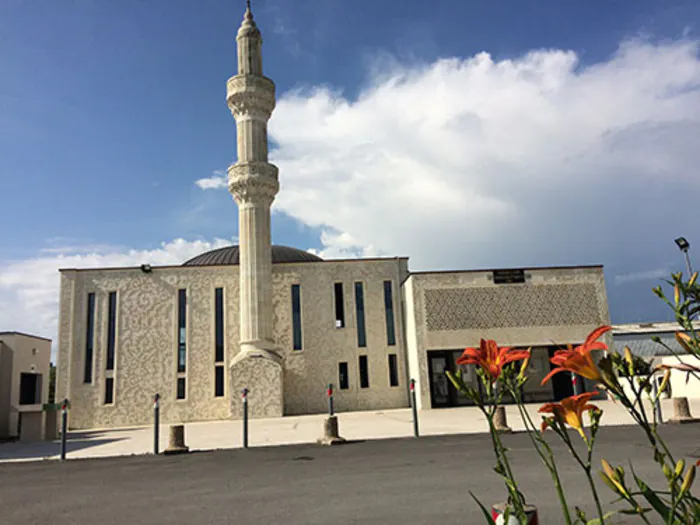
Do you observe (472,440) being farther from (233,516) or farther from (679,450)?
(233,516)

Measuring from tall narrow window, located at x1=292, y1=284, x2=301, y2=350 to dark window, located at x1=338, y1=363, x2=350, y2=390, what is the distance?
2309 millimetres

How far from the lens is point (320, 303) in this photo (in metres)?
28.0

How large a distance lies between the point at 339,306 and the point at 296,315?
2230mm

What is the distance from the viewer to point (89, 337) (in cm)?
2719

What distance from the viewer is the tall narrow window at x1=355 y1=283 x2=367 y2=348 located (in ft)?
91.4

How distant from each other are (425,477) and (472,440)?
4.28 metres

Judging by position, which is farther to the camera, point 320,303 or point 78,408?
point 320,303

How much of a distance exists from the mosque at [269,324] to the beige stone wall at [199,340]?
2.0 inches

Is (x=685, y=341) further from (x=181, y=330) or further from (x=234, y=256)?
(x=234, y=256)

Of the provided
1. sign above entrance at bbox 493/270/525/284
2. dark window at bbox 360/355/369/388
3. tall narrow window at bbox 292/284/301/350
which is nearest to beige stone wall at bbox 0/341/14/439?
tall narrow window at bbox 292/284/301/350

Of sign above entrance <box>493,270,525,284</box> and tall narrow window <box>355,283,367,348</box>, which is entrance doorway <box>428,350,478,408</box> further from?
sign above entrance <box>493,270,525,284</box>

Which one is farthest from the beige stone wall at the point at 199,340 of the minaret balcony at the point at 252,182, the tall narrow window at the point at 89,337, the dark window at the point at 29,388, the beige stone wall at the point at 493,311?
the minaret balcony at the point at 252,182

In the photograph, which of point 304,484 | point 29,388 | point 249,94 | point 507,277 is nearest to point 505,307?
point 507,277

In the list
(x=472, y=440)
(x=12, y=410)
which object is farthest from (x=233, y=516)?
(x=12, y=410)
